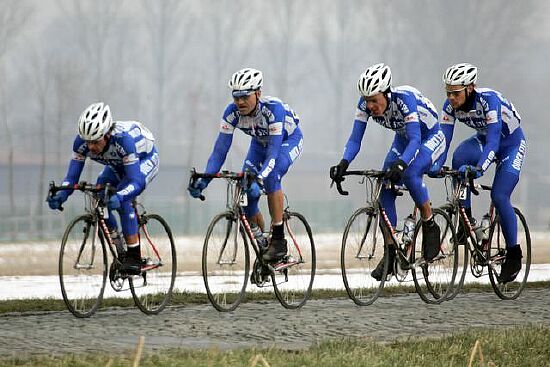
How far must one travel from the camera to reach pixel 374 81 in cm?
1102

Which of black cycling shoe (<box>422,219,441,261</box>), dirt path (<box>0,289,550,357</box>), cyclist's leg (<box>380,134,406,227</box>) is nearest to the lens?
dirt path (<box>0,289,550,357</box>)

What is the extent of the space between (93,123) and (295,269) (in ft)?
8.90

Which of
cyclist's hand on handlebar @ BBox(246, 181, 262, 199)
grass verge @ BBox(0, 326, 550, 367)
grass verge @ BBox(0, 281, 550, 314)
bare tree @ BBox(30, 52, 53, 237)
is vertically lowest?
grass verge @ BBox(0, 326, 550, 367)

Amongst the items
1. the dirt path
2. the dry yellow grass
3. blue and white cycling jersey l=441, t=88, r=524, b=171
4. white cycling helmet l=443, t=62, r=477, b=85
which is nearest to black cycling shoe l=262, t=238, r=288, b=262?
the dirt path

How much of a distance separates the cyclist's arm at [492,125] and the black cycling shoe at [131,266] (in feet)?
11.5

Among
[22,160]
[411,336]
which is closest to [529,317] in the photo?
[411,336]

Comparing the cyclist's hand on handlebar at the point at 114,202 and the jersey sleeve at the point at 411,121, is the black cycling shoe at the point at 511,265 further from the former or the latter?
the cyclist's hand on handlebar at the point at 114,202

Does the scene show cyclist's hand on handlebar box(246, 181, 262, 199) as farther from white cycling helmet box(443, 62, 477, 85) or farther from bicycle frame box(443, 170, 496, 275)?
white cycling helmet box(443, 62, 477, 85)

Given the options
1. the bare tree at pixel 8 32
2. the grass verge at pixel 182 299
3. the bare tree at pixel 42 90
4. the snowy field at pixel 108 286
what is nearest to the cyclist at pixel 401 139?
the snowy field at pixel 108 286

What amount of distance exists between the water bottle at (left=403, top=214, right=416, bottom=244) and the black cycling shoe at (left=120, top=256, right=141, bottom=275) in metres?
2.64

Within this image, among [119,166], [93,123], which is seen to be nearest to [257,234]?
[119,166]

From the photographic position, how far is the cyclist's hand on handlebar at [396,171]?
1084cm

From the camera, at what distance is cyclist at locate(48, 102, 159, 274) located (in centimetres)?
1005

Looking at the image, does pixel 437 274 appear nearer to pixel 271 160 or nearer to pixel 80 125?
pixel 271 160
